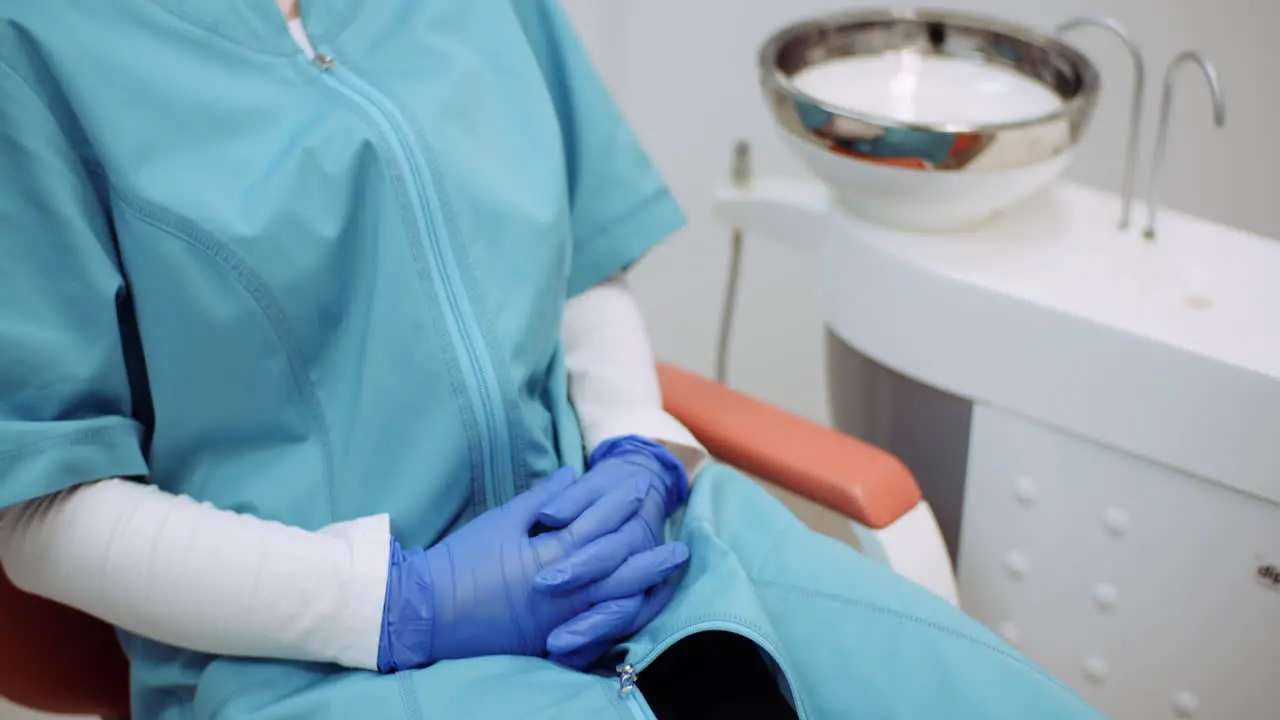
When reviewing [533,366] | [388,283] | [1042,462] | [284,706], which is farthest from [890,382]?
[284,706]

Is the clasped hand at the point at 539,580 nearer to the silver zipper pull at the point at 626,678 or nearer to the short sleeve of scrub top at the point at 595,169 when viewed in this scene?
the silver zipper pull at the point at 626,678

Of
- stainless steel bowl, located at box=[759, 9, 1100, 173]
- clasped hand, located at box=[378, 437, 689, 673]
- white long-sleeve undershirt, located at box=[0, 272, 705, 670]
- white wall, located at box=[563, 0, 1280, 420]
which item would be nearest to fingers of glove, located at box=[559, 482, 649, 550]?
clasped hand, located at box=[378, 437, 689, 673]

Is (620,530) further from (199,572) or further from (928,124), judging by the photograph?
(928,124)

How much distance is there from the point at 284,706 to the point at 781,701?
32cm

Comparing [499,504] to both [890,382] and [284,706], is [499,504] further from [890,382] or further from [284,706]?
[890,382]

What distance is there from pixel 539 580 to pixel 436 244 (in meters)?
0.24

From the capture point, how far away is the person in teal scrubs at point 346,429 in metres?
0.71

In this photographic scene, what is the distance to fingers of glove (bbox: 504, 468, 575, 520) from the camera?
0.80 metres

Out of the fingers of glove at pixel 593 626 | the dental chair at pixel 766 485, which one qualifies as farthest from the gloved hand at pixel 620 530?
the dental chair at pixel 766 485

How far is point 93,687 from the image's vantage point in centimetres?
89

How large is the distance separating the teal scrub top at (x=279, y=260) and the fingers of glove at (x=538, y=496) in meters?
0.03

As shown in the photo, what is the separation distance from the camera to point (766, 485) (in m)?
1.02

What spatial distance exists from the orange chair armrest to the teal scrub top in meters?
0.14

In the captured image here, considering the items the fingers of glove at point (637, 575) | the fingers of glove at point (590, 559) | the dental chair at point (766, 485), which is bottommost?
the dental chair at point (766, 485)
